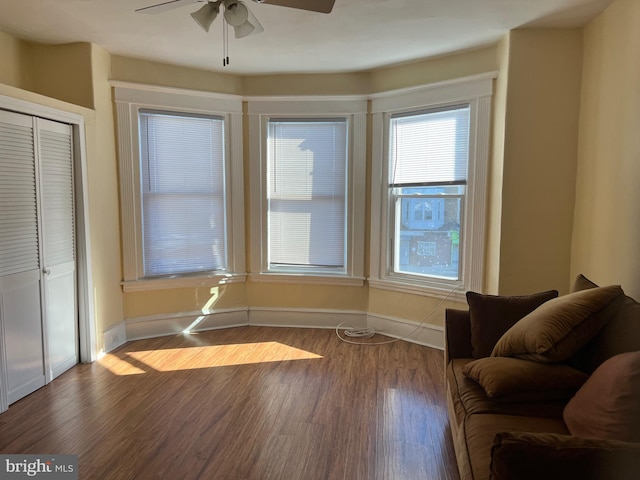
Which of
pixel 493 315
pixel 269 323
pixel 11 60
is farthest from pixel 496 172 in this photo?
pixel 11 60

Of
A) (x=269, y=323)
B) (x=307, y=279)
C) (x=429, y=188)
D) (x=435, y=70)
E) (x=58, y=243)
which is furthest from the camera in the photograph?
(x=269, y=323)

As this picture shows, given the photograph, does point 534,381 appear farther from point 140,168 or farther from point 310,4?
point 140,168

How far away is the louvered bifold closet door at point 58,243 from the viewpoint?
307 centimetres

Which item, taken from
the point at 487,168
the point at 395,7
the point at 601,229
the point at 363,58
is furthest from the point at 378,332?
the point at 395,7

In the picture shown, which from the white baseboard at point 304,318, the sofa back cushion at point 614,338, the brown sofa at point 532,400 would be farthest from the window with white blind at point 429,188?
the sofa back cushion at point 614,338

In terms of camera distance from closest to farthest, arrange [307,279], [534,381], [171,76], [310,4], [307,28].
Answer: [534,381]
[310,4]
[307,28]
[171,76]
[307,279]

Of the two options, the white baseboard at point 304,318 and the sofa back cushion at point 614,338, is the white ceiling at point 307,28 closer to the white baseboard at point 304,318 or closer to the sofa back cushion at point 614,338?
the sofa back cushion at point 614,338

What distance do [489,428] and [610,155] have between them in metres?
1.98

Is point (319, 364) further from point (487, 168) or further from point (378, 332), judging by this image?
point (487, 168)

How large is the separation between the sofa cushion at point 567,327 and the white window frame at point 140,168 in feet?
10.1

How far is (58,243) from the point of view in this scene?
126 inches

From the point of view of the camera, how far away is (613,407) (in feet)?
4.63

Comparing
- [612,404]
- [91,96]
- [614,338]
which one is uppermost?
[91,96]

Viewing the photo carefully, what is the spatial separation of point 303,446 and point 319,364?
114 cm
